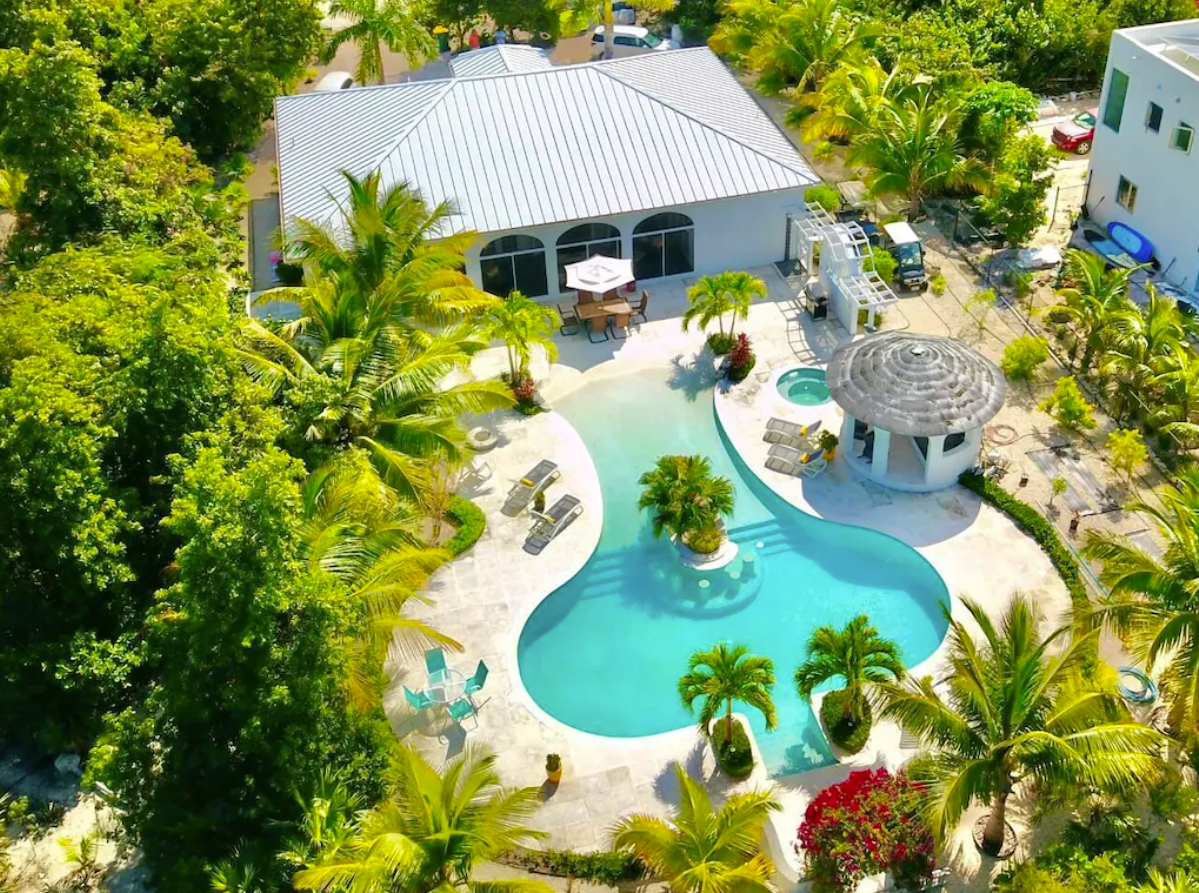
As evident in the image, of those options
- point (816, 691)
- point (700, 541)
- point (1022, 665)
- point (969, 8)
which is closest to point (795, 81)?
point (969, 8)

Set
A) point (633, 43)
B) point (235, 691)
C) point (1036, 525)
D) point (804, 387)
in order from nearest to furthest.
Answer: point (235, 691)
point (1036, 525)
point (804, 387)
point (633, 43)

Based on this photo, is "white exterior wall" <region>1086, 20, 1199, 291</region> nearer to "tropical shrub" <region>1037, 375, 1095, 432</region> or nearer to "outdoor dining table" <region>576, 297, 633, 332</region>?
"tropical shrub" <region>1037, 375, 1095, 432</region>

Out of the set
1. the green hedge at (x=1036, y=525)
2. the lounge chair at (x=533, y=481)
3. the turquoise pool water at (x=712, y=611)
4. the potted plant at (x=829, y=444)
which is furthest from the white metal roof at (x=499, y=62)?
the green hedge at (x=1036, y=525)

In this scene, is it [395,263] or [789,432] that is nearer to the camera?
[395,263]

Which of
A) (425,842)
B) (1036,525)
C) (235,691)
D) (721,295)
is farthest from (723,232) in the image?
(425,842)

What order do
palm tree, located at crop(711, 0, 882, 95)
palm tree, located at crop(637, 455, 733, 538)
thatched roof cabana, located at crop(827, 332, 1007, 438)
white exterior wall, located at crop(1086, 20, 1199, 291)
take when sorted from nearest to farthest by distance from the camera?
palm tree, located at crop(637, 455, 733, 538) < thatched roof cabana, located at crop(827, 332, 1007, 438) < white exterior wall, located at crop(1086, 20, 1199, 291) < palm tree, located at crop(711, 0, 882, 95)

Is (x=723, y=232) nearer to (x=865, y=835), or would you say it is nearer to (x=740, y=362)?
(x=740, y=362)

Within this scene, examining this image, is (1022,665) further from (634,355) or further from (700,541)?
(634,355)

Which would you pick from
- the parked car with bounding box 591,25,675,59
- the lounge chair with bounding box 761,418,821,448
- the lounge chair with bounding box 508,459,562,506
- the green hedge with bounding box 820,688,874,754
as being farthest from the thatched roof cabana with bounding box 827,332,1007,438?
the parked car with bounding box 591,25,675,59
